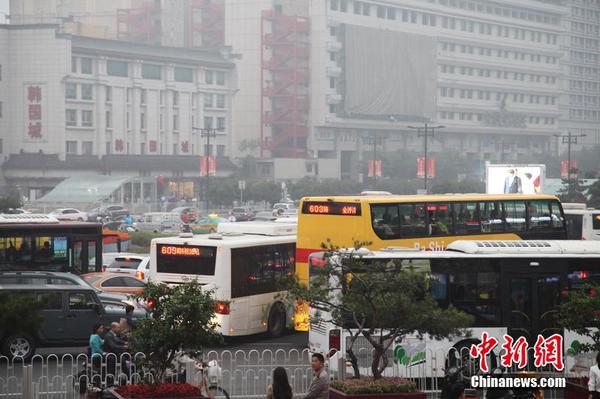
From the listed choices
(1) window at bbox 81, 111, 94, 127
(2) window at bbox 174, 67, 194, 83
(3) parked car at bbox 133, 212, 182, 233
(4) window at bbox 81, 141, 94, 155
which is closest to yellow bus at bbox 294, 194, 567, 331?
(3) parked car at bbox 133, 212, 182, 233

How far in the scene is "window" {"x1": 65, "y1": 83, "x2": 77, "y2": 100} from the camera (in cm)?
10619

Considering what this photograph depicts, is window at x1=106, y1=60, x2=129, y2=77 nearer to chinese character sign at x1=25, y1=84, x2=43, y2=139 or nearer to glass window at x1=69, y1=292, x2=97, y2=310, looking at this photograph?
chinese character sign at x1=25, y1=84, x2=43, y2=139

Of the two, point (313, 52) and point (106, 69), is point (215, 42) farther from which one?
point (106, 69)

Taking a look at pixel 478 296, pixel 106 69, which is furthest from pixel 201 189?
pixel 478 296

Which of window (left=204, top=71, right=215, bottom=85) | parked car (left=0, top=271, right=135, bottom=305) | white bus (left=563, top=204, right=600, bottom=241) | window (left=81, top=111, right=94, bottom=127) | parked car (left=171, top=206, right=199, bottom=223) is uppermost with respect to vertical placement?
window (left=204, top=71, right=215, bottom=85)

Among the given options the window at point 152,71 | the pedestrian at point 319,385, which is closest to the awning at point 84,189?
the window at point 152,71

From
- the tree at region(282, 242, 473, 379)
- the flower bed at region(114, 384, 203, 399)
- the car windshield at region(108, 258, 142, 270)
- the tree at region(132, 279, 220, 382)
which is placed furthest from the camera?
the car windshield at region(108, 258, 142, 270)

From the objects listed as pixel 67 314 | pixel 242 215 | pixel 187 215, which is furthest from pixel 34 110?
pixel 67 314

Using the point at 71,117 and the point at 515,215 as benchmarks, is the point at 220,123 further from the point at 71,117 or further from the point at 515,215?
the point at 515,215

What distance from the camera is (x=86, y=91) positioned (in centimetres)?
10800

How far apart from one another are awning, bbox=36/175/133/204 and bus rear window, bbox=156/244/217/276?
71876 millimetres

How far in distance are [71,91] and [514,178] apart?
51.0 metres

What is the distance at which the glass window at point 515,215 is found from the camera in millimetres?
31234

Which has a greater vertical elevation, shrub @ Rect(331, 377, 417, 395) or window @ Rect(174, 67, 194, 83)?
window @ Rect(174, 67, 194, 83)
